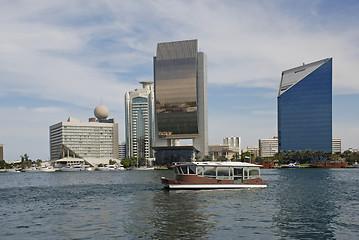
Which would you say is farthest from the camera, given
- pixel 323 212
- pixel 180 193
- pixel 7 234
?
pixel 180 193

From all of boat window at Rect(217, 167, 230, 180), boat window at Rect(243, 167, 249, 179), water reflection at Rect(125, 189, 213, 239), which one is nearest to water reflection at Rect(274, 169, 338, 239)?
water reflection at Rect(125, 189, 213, 239)

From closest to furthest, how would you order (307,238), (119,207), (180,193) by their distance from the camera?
(307,238)
(119,207)
(180,193)

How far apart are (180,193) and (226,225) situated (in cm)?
2959

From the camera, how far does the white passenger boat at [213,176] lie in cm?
A: 7344

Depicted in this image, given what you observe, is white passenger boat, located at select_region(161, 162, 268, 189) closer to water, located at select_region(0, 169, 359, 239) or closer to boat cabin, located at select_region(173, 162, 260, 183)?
boat cabin, located at select_region(173, 162, 260, 183)

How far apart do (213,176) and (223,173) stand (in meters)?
2.13

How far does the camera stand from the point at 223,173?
75.5m

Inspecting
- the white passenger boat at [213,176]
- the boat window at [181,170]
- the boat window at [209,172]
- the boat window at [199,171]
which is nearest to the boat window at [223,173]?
the white passenger boat at [213,176]

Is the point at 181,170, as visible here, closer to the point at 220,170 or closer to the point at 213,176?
the point at 213,176

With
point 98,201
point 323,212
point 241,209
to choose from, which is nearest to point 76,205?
point 98,201

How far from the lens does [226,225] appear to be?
1538 inches

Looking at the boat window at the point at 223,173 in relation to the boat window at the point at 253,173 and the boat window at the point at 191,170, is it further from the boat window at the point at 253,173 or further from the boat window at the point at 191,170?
the boat window at the point at 253,173

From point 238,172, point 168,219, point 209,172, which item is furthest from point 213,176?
point 168,219

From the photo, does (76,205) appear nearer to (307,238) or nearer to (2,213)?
(2,213)
